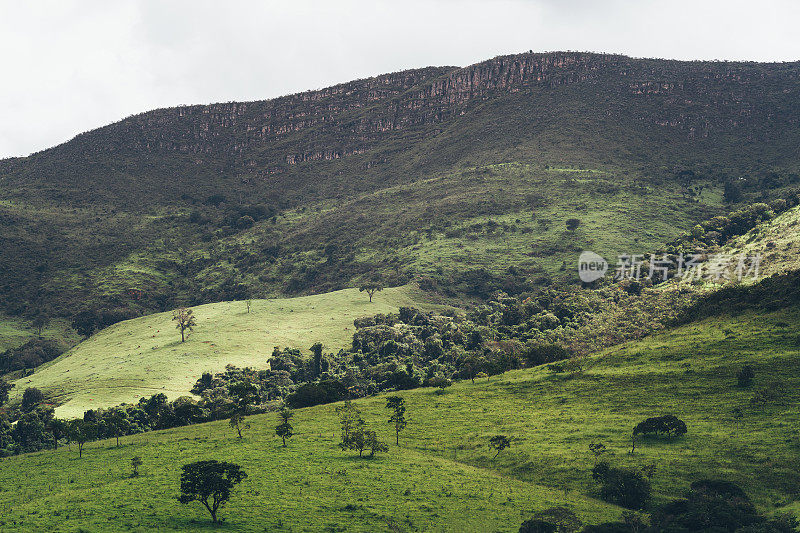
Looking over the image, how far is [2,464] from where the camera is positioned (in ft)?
266

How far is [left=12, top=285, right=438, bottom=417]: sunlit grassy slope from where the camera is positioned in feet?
413

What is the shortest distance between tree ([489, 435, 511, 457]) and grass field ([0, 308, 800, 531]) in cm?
93

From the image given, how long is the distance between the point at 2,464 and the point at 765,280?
375ft

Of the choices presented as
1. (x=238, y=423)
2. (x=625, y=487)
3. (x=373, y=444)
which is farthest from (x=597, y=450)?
(x=238, y=423)

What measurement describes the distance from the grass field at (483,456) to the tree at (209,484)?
1723 millimetres

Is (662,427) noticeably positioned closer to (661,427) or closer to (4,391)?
(661,427)

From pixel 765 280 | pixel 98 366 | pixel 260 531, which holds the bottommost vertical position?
pixel 260 531

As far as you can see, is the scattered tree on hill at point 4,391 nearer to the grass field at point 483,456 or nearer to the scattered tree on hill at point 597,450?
the grass field at point 483,456

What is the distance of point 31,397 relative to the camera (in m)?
124

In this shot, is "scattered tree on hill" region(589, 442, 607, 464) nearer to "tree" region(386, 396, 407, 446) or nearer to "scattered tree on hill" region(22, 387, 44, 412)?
"tree" region(386, 396, 407, 446)

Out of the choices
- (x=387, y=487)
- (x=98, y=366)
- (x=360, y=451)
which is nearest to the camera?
(x=387, y=487)

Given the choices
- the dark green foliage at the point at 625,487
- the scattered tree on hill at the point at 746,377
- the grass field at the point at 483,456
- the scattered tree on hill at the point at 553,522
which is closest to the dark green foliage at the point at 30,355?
the grass field at the point at 483,456

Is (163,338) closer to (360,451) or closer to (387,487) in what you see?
(360,451)

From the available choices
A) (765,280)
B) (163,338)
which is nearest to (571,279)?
(765,280)
